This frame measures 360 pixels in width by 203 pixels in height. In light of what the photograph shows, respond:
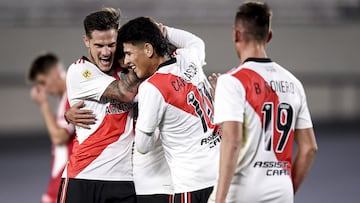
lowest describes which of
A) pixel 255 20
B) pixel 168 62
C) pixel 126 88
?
pixel 126 88

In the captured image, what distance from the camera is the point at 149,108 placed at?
5.40m

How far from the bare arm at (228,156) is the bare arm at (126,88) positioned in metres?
1.24

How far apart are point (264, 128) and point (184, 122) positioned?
0.88 metres

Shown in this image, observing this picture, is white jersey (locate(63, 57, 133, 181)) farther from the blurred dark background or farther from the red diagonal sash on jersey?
the blurred dark background

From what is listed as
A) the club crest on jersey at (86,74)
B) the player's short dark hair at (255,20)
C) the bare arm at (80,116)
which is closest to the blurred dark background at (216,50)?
the bare arm at (80,116)

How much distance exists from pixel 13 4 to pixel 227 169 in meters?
13.1

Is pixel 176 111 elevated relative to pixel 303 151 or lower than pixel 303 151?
elevated

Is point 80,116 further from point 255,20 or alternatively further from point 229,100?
point 255,20

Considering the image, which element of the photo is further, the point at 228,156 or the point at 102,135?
the point at 102,135

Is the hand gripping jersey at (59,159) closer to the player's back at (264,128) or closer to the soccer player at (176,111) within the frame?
the soccer player at (176,111)

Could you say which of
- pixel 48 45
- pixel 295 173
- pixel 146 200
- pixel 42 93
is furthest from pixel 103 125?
pixel 48 45

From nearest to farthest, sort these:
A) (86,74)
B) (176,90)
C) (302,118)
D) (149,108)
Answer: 1. (302,118)
2. (149,108)
3. (176,90)
4. (86,74)

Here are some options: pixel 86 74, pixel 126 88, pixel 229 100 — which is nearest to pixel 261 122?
pixel 229 100

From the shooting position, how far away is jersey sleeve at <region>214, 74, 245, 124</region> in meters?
4.69
